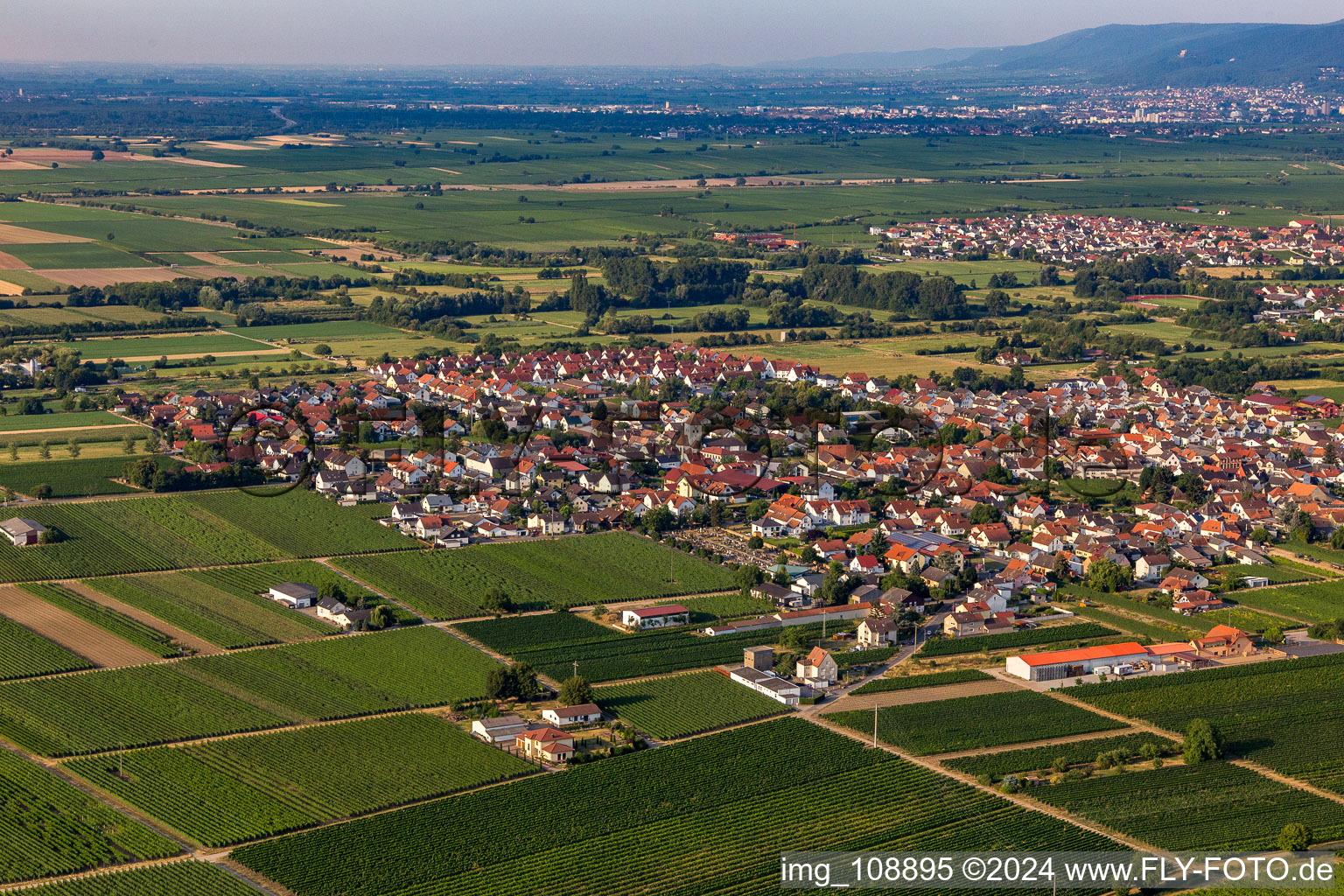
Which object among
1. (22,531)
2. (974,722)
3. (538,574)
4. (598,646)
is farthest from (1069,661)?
(22,531)

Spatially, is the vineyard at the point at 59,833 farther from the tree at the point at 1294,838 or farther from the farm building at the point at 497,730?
the tree at the point at 1294,838

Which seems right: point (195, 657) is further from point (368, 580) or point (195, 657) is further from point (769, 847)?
A: point (769, 847)

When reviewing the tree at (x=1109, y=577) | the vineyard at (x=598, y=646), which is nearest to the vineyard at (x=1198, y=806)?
the vineyard at (x=598, y=646)

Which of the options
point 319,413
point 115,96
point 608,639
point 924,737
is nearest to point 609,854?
point 924,737

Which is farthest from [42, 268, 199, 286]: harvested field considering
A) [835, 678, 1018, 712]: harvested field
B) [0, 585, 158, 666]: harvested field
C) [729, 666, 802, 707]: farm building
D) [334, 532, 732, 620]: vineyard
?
[835, 678, 1018, 712]: harvested field

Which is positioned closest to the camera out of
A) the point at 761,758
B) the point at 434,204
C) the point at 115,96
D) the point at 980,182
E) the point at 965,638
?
the point at 761,758

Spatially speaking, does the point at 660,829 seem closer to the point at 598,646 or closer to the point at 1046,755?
the point at 1046,755
